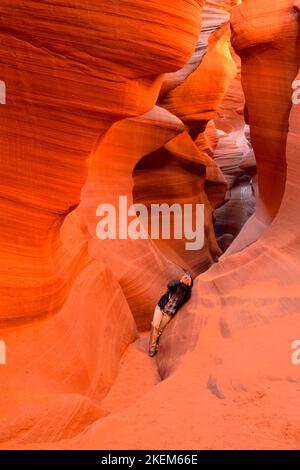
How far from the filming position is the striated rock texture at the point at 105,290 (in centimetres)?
275

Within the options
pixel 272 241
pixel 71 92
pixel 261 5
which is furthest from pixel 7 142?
pixel 261 5

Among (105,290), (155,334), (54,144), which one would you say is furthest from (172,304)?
(54,144)

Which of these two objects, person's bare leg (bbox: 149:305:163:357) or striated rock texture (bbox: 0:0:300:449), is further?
person's bare leg (bbox: 149:305:163:357)

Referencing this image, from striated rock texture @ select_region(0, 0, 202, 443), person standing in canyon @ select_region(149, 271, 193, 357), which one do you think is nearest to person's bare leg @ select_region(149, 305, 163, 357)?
person standing in canyon @ select_region(149, 271, 193, 357)

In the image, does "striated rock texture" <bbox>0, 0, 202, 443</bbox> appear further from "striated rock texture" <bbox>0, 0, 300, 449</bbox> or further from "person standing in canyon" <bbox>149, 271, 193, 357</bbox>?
"person standing in canyon" <bbox>149, 271, 193, 357</bbox>

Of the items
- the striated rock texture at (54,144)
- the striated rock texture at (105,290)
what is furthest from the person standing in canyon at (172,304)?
the striated rock texture at (54,144)

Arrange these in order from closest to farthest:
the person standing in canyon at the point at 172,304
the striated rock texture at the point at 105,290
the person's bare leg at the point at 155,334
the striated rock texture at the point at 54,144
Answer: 1. the striated rock texture at the point at 105,290
2. the striated rock texture at the point at 54,144
3. the person's bare leg at the point at 155,334
4. the person standing in canyon at the point at 172,304

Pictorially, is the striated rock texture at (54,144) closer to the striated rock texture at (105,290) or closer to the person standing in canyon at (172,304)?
the striated rock texture at (105,290)

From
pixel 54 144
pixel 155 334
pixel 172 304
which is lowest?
pixel 155 334

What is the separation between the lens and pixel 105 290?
539cm

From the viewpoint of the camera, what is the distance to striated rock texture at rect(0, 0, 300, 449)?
2.75 meters

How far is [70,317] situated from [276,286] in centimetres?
207

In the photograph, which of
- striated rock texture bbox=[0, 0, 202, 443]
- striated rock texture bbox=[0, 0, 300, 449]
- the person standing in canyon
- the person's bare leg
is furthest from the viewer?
the person standing in canyon

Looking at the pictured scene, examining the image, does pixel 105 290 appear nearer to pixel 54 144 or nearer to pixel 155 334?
pixel 155 334
